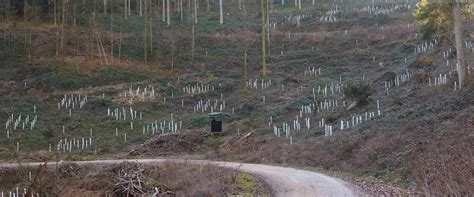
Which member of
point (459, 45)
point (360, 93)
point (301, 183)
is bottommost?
point (301, 183)

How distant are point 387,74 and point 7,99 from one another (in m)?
29.6

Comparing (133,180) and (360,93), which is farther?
(360,93)

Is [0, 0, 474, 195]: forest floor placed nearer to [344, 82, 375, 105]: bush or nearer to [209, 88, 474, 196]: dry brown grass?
[209, 88, 474, 196]: dry brown grass

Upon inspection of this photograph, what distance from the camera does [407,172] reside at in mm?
14602

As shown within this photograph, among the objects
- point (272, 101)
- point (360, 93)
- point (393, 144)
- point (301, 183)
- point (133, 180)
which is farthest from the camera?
point (272, 101)

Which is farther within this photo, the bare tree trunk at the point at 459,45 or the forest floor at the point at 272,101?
the bare tree trunk at the point at 459,45

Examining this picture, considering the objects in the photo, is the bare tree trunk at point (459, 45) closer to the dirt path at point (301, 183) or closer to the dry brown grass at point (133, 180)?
the dirt path at point (301, 183)

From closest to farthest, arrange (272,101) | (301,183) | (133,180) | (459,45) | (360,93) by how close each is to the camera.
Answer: (301,183) < (133,180) < (459,45) < (360,93) < (272,101)

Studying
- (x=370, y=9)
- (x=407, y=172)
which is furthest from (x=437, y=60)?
(x=370, y=9)

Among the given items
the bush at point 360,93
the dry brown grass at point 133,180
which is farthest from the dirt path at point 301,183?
the bush at point 360,93

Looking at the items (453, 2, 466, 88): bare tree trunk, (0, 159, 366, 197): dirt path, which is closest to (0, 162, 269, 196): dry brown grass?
(0, 159, 366, 197): dirt path

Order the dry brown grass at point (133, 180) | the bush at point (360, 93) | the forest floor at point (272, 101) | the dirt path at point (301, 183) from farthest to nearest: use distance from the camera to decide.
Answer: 1. the bush at point (360, 93)
2. the forest floor at point (272, 101)
3. the dry brown grass at point (133, 180)
4. the dirt path at point (301, 183)

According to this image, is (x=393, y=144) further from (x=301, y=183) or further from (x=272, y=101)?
(x=272, y=101)

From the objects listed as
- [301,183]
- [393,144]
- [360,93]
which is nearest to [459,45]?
[360,93]
